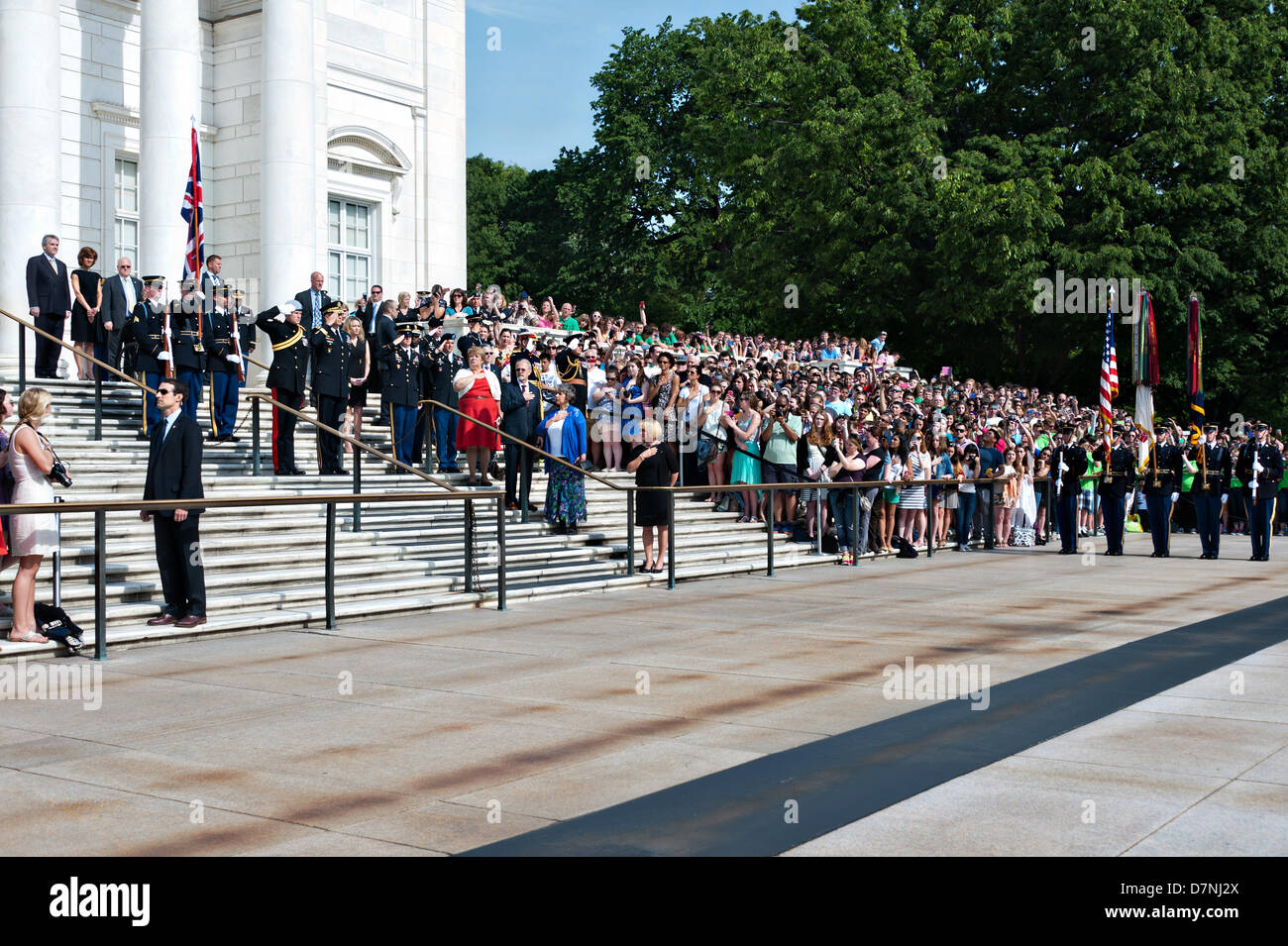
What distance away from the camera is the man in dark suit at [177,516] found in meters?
11.0

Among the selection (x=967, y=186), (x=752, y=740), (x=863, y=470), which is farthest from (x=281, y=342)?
(x=967, y=186)

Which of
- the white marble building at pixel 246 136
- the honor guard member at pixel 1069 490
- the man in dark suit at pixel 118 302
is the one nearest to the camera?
the man in dark suit at pixel 118 302

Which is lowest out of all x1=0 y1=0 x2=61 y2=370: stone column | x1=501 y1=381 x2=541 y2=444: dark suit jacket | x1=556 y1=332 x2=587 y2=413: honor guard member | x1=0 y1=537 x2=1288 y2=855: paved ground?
x1=0 y1=537 x2=1288 y2=855: paved ground

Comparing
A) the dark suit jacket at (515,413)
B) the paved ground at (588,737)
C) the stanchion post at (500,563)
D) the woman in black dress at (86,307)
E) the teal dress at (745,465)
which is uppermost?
the woman in black dress at (86,307)

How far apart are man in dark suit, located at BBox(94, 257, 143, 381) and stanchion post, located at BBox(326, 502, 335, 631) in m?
7.49

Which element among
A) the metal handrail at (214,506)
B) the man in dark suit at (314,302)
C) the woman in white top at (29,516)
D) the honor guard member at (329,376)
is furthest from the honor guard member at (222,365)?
the woman in white top at (29,516)

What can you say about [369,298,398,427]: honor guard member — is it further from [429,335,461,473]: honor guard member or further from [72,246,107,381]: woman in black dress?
[72,246,107,381]: woman in black dress

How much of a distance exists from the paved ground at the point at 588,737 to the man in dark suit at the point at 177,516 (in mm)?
466

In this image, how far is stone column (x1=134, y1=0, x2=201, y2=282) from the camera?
23.6 meters

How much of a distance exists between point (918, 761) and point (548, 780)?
179cm

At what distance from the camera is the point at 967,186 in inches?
1594

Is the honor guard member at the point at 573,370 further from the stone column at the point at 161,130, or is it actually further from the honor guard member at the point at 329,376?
the stone column at the point at 161,130

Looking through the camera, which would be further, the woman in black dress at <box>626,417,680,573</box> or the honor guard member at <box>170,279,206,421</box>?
the honor guard member at <box>170,279,206,421</box>

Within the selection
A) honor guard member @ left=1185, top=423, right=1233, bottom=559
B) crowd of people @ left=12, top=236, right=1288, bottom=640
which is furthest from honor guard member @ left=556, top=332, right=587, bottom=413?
honor guard member @ left=1185, top=423, right=1233, bottom=559
